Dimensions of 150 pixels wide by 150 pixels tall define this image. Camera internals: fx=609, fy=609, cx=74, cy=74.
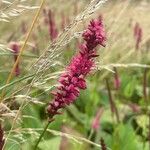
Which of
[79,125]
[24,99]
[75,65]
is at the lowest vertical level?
[79,125]

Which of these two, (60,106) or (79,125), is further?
(79,125)

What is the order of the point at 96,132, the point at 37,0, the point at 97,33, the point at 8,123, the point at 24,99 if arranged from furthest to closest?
the point at 37,0 < the point at 96,132 < the point at 8,123 < the point at 24,99 < the point at 97,33

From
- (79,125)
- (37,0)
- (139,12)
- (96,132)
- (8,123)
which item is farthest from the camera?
(139,12)

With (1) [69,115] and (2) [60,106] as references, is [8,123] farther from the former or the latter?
(2) [60,106]

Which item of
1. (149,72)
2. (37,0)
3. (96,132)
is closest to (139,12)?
(37,0)

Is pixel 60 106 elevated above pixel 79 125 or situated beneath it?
elevated above

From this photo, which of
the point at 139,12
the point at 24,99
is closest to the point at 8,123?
the point at 24,99

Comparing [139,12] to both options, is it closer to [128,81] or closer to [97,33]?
[128,81]
